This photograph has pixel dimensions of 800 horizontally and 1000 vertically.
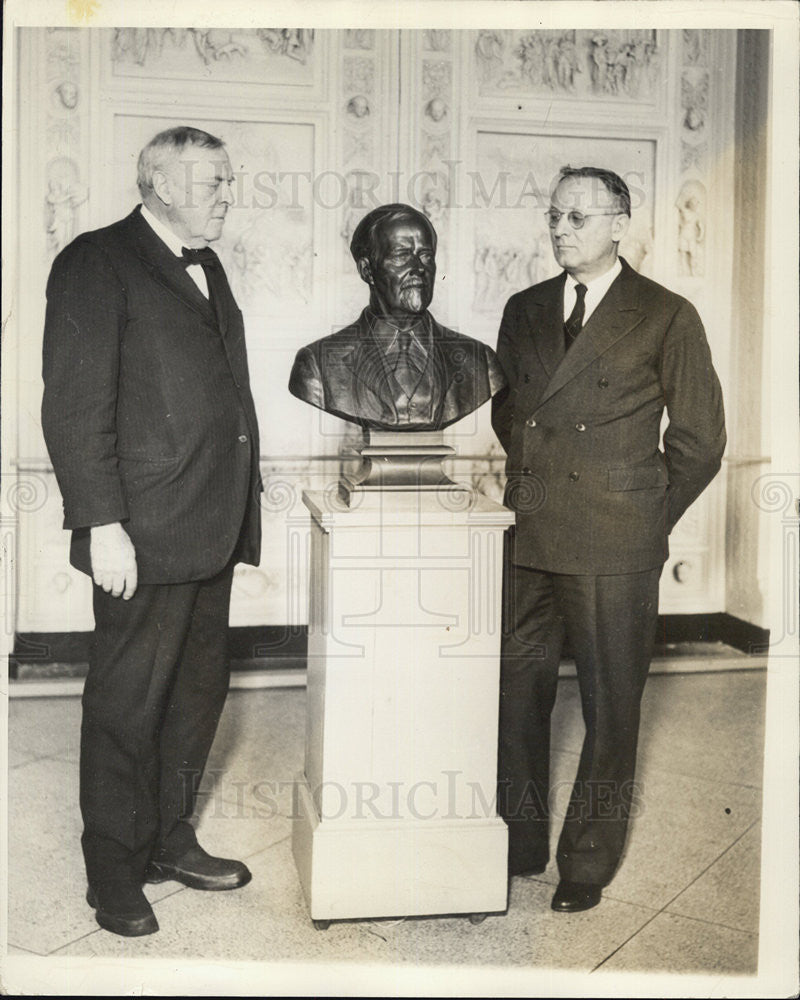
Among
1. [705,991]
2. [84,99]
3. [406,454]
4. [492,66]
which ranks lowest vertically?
[705,991]

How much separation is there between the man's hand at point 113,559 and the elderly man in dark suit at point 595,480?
936mm

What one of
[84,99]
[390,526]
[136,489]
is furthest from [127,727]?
[84,99]

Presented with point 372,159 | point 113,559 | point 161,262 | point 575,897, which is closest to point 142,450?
point 113,559

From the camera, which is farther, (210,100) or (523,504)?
(210,100)

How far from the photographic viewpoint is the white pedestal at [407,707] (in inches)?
102

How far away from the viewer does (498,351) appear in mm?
2928

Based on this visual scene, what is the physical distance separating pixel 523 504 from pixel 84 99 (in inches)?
82.6

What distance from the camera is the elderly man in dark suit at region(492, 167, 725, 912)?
8.97ft

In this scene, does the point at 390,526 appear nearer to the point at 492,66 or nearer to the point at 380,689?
the point at 380,689

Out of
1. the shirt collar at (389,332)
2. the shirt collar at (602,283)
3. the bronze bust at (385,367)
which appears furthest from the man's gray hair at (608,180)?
the shirt collar at (389,332)

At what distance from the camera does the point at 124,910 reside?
263cm

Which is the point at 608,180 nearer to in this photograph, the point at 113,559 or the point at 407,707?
the point at 407,707

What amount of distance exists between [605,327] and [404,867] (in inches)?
53.7

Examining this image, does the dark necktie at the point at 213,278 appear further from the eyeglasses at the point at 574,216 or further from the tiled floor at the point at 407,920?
the tiled floor at the point at 407,920
